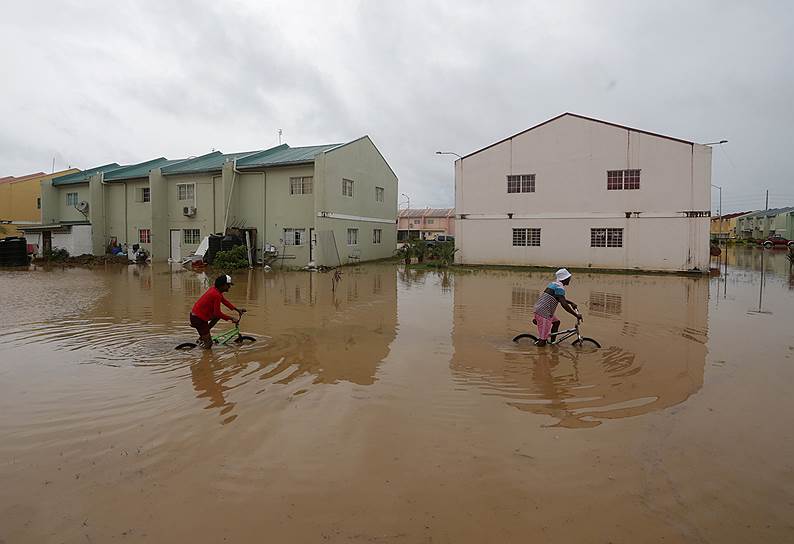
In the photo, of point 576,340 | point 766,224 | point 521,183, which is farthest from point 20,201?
point 766,224

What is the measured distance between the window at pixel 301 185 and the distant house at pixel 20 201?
22.2 m

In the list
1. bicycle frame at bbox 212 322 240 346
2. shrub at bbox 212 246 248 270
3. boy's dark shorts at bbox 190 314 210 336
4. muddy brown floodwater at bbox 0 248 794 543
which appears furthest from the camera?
shrub at bbox 212 246 248 270

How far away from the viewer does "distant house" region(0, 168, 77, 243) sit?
38094 millimetres

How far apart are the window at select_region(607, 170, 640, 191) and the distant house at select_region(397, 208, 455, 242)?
41.6 meters

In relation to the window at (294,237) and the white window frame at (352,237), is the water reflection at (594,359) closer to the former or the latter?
the window at (294,237)

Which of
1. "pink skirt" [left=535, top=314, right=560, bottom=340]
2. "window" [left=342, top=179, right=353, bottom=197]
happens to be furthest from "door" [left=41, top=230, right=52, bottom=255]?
"pink skirt" [left=535, top=314, right=560, bottom=340]

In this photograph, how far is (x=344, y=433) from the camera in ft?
16.2

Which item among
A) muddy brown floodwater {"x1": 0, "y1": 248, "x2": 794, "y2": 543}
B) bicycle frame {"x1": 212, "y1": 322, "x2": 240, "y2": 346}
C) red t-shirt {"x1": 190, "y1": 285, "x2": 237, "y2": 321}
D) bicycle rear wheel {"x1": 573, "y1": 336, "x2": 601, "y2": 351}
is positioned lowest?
muddy brown floodwater {"x1": 0, "y1": 248, "x2": 794, "y2": 543}

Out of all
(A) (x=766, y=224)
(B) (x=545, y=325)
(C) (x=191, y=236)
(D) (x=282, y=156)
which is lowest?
(B) (x=545, y=325)

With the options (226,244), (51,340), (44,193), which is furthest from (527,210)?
(44,193)

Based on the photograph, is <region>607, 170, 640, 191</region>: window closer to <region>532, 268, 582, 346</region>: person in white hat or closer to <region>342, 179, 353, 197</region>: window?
<region>342, 179, 353, 197</region>: window

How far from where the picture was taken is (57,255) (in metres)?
31.5

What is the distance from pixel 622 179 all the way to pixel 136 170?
2947 centimetres

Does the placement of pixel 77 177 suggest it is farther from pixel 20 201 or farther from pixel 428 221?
pixel 428 221
